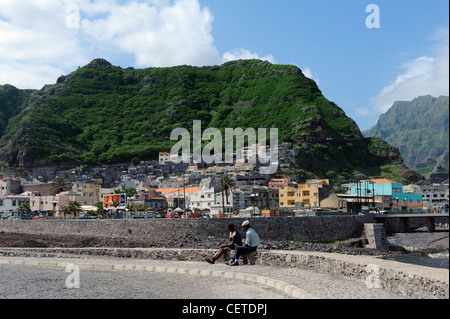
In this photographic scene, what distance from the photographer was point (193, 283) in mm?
14383

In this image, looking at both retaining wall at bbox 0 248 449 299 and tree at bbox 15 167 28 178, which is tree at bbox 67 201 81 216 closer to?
retaining wall at bbox 0 248 449 299

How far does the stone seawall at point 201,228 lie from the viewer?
40.8m

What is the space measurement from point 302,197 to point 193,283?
231 ft

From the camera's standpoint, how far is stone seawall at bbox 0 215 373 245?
40844 mm

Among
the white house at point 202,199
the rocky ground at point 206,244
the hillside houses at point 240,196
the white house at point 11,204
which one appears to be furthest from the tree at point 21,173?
the rocky ground at point 206,244

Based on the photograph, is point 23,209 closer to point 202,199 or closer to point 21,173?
point 202,199

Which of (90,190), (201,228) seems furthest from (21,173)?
(201,228)

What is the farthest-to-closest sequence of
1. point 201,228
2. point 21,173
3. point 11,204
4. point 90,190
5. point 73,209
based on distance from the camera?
point 21,173 → point 90,190 → point 11,204 → point 73,209 → point 201,228

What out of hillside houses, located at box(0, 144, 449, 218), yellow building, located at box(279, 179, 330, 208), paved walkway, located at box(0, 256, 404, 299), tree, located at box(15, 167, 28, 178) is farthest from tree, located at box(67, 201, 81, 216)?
tree, located at box(15, 167, 28, 178)

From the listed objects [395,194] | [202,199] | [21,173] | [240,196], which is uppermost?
[21,173]

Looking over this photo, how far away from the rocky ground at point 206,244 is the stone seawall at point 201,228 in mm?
972

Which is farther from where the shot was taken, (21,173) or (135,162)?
(135,162)

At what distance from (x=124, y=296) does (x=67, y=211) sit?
57380 millimetres

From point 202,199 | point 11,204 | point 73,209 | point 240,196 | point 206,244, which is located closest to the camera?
point 206,244
